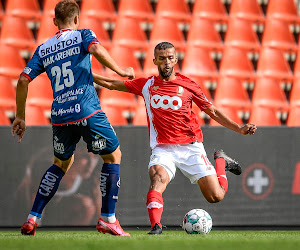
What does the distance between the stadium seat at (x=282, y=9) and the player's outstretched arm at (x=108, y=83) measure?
18.4ft

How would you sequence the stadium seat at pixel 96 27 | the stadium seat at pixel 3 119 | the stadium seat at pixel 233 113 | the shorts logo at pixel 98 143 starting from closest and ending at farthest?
the shorts logo at pixel 98 143
the stadium seat at pixel 3 119
the stadium seat at pixel 233 113
the stadium seat at pixel 96 27

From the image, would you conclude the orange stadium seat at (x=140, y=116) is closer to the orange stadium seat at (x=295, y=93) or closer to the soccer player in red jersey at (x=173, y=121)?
the orange stadium seat at (x=295, y=93)

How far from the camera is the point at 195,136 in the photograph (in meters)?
5.12

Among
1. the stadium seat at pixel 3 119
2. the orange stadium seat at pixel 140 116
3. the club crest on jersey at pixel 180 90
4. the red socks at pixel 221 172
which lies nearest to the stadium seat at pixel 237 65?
the orange stadium seat at pixel 140 116

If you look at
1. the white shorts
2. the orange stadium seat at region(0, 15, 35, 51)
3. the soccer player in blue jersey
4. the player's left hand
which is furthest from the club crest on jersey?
the orange stadium seat at region(0, 15, 35, 51)

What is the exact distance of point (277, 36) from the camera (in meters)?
9.98

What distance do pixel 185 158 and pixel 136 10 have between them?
5273 millimetres

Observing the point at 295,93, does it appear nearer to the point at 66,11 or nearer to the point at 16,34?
the point at 16,34

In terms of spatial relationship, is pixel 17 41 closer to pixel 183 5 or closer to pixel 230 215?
pixel 183 5

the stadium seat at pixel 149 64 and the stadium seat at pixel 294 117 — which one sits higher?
the stadium seat at pixel 149 64

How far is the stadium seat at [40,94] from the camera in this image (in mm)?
8992

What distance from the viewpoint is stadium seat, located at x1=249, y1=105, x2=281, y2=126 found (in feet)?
30.5

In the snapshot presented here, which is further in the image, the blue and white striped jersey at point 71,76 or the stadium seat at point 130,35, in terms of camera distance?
the stadium seat at point 130,35

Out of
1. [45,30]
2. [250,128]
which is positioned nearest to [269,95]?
[45,30]
